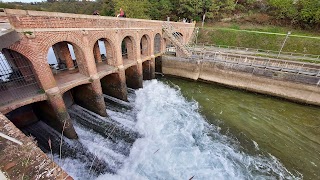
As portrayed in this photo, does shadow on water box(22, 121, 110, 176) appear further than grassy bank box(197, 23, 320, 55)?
No

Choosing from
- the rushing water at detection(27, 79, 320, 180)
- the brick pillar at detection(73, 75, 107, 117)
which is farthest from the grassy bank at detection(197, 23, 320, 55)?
the brick pillar at detection(73, 75, 107, 117)

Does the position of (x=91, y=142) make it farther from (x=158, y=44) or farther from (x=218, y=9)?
(x=218, y=9)

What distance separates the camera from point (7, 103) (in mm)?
7617

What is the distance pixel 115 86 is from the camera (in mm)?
14398

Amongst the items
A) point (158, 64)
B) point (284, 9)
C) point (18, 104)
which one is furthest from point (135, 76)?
point (284, 9)

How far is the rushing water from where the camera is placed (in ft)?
27.8

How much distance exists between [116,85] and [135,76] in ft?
9.72

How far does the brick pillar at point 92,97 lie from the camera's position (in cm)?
1140

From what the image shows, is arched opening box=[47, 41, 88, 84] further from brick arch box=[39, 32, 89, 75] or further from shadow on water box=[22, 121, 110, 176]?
shadow on water box=[22, 121, 110, 176]

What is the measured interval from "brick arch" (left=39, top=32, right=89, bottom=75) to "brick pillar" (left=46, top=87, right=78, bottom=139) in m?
2.26

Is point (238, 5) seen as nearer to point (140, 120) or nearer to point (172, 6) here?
point (172, 6)

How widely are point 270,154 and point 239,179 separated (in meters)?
3.20

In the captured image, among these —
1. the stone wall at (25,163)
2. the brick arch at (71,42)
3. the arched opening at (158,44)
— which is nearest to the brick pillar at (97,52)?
the brick arch at (71,42)

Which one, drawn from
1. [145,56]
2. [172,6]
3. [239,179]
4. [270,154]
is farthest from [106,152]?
[172,6]
